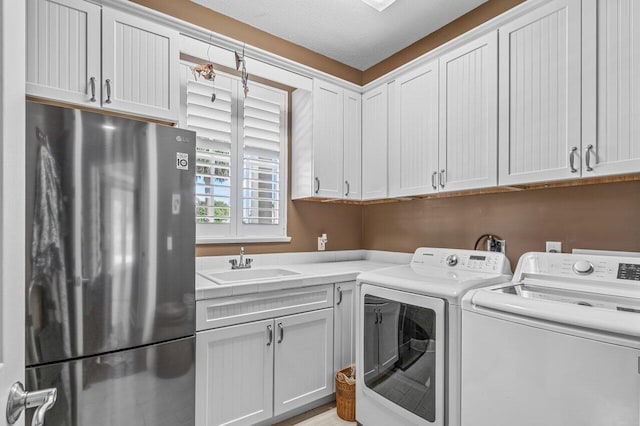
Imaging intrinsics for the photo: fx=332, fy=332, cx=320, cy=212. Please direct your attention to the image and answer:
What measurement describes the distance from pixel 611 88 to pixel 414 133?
1.17m

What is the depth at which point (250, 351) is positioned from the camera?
1953 millimetres

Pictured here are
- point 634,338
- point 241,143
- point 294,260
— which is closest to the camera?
point 634,338

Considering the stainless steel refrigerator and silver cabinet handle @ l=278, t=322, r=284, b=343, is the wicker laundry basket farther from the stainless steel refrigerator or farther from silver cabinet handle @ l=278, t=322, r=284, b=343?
the stainless steel refrigerator

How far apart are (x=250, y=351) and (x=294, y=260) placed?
1.03 metres

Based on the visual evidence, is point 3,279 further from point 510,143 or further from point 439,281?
point 510,143

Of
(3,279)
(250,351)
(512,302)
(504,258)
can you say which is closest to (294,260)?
(250,351)

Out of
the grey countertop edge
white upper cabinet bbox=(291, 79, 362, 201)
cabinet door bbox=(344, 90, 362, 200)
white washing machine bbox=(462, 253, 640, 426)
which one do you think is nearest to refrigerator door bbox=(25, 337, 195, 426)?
the grey countertop edge

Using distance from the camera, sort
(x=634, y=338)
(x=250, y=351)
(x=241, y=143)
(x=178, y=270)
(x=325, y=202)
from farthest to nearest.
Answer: (x=325, y=202)
(x=241, y=143)
(x=250, y=351)
(x=178, y=270)
(x=634, y=338)

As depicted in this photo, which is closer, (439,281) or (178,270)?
(178,270)

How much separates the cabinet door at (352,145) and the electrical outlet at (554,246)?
1.46 metres

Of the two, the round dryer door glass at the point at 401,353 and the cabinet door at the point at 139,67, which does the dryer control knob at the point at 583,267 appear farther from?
the cabinet door at the point at 139,67

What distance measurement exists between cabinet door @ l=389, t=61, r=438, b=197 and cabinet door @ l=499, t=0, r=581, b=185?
0.48 metres

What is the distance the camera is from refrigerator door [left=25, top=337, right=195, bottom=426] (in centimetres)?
135

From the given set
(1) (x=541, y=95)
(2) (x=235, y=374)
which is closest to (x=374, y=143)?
(1) (x=541, y=95)
